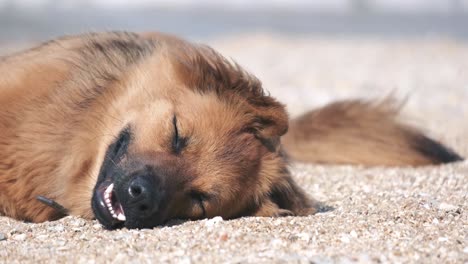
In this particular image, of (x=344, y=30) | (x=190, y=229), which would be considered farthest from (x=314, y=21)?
(x=190, y=229)

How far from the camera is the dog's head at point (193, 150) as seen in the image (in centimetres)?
453

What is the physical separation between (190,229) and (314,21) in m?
17.1

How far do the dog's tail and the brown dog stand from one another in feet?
5.36

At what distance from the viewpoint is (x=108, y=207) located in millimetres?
4520

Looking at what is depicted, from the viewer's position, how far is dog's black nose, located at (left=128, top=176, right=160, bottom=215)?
4398mm

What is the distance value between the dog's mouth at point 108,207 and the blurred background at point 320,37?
7.24ft

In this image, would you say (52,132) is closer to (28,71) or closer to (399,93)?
(28,71)

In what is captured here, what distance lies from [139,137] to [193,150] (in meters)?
0.30

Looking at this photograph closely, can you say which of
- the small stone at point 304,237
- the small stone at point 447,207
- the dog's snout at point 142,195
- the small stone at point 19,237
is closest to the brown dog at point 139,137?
the dog's snout at point 142,195

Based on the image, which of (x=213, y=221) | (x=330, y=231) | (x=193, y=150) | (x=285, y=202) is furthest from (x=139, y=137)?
(x=330, y=231)

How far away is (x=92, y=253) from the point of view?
159 inches

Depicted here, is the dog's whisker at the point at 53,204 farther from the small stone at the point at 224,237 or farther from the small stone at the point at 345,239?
the small stone at the point at 345,239

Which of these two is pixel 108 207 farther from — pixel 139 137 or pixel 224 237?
pixel 224 237

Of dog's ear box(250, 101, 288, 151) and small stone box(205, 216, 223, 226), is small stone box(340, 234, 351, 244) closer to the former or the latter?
small stone box(205, 216, 223, 226)
